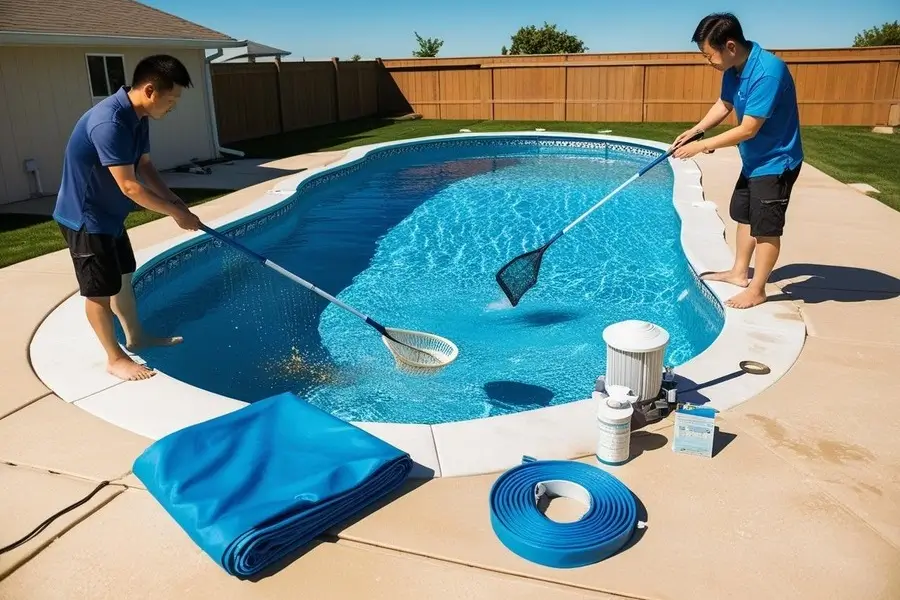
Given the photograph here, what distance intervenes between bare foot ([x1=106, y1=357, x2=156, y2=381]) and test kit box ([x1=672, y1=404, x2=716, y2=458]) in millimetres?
2658

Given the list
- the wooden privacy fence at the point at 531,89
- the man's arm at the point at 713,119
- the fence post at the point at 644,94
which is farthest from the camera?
the fence post at the point at 644,94

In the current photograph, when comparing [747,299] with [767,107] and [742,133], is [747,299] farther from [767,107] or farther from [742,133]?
[767,107]

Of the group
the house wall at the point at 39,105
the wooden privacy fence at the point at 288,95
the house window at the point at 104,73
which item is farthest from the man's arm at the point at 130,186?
the wooden privacy fence at the point at 288,95

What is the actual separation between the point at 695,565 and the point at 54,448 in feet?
8.75

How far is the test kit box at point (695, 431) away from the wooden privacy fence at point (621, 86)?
16101 mm

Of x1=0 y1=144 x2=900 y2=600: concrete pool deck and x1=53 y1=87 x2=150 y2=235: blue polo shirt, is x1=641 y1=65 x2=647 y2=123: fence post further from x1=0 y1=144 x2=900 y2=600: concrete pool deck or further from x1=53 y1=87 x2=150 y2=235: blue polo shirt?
x1=53 y1=87 x2=150 y2=235: blue polo shirt

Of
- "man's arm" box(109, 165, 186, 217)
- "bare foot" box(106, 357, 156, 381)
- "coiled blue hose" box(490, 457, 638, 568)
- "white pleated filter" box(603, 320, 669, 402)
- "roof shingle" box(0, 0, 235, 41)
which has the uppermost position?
"roof shingle" box(0, 0, 235, 41)

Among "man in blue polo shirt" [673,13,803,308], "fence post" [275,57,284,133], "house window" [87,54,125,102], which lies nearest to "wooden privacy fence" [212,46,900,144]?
"fence post" [275,57,284,133]

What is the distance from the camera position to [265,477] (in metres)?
2.56

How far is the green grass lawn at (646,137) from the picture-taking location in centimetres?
998

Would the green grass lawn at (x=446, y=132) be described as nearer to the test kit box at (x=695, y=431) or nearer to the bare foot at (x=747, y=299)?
the bare foot at (x=747, y=299)

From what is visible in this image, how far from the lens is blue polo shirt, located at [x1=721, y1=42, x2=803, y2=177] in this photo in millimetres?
4070

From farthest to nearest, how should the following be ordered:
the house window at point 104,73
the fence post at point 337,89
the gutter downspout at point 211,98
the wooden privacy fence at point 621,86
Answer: the fence post at point 337,89 → the wooden privacy fence at point 621,86 → the gutter downspout at point 211,98 → the house window at point 104,73

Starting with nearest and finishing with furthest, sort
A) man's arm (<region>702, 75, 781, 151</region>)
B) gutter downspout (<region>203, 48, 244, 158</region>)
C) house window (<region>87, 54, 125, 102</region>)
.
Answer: man's arm (<region>702, 75, 781, 151</region>) → house window (<region>87, 54, 125, 102</region>) → gutter downspout (<region>203, 48, 244, 158</region>)
